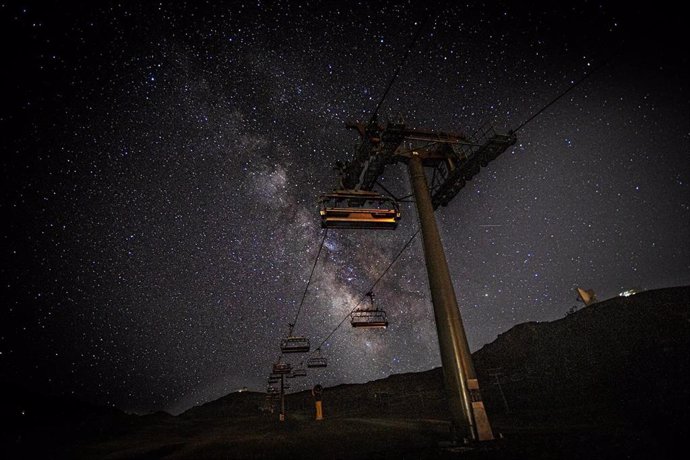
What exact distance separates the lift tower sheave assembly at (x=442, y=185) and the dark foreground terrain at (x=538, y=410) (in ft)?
3.46

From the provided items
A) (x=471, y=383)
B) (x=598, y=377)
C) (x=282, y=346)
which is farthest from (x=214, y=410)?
(x=471, y=383)

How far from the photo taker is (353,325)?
52.9ft

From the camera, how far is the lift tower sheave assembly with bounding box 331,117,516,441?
869cm

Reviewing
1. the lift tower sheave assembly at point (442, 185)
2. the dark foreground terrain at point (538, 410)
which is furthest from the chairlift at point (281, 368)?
the lift tower sheave assembly at point (442, 185)

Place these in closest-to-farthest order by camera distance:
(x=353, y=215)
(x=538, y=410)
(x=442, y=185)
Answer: (x=353, y=215) < (x=442, y=185) < (x=538, y=410)

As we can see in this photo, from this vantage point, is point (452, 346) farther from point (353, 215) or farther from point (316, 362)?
point (316, 362)

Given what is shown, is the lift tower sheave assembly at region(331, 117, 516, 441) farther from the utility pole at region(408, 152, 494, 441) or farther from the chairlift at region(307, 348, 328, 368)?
the chairlift at region(307, 348, 328, 368)

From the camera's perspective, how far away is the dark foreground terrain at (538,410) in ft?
25.2

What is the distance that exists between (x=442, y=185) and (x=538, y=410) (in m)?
20.9

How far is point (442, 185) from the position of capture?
1345 cm

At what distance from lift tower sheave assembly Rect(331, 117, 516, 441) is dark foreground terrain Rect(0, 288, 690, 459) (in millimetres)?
1055

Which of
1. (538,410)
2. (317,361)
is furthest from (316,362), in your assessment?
(538,410)

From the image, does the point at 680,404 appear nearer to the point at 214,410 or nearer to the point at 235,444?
the point at 235,444

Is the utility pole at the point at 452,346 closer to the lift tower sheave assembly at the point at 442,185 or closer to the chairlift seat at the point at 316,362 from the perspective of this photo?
the lift tower sheave assembly at the point at 442,185
